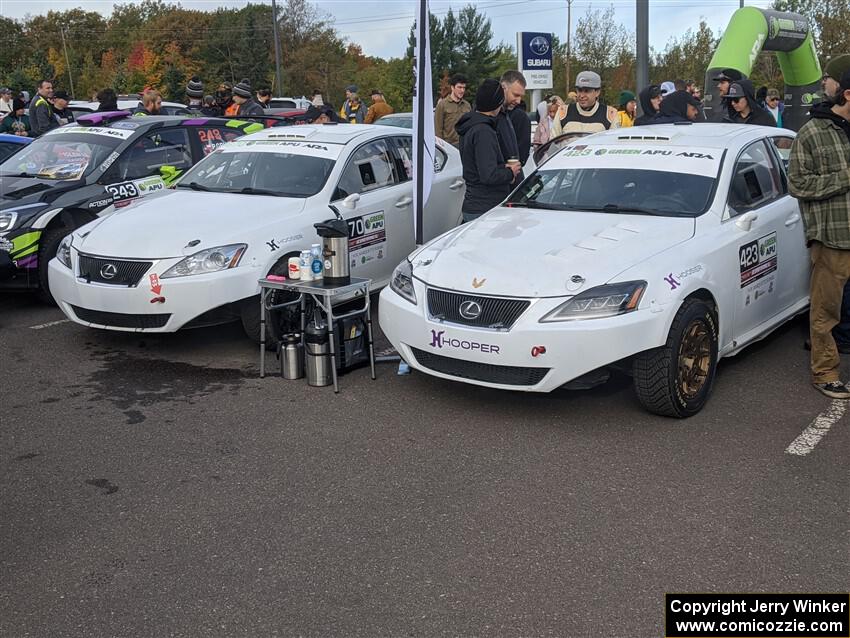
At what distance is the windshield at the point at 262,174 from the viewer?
7.44m

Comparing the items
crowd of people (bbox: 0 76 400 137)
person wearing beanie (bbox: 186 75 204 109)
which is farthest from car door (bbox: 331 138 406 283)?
person wearing beanie (bbox: 186 75 204 109)

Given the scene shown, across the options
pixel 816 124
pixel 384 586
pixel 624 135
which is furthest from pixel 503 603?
pixel 624 135

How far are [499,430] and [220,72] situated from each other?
8354cm

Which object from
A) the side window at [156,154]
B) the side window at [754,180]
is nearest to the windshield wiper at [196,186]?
the side window at [156,154]

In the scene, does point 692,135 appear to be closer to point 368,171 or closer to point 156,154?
point 368,171

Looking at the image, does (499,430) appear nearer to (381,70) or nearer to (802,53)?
(802,53)

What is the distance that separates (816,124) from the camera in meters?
5.52

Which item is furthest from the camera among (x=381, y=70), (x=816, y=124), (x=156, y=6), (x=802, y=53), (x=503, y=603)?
(x=156, y=6)

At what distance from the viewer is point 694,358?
524 cm

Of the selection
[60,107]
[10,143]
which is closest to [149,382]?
[10,143]

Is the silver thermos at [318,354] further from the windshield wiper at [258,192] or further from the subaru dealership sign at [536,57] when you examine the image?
the subaru dealership sign at [536,57]

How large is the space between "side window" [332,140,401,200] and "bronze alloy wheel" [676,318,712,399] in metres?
3.29

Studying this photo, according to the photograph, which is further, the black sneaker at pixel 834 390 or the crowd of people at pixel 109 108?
the crowd of people at pixel 109 108

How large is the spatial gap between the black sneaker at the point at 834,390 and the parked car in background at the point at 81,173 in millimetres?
5905
